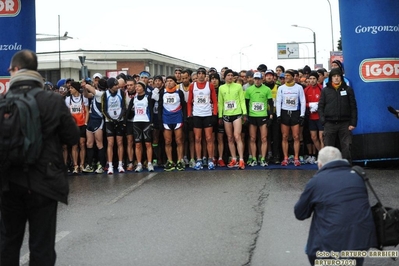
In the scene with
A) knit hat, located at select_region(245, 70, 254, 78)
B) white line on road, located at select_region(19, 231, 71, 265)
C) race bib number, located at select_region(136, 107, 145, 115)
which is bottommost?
white line on road, located at select_region(19, 231, 71, 265)

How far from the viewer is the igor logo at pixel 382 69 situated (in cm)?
1461

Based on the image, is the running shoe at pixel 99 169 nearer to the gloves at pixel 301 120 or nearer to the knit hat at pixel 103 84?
the knit hat at pixel 103 84

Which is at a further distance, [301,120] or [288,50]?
[288,50]

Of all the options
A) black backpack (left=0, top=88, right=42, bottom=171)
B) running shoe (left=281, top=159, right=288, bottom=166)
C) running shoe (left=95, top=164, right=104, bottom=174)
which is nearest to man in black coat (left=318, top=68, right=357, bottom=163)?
running shoe (left=281, top=159, right=288, bottom=166)

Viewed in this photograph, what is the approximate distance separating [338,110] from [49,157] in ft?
29.2

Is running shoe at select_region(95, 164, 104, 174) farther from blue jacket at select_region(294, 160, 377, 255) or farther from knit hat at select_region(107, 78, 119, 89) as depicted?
blue jacket at select_region(294, 160, 377, 255)

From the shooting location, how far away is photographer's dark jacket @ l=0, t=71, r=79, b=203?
5.67m

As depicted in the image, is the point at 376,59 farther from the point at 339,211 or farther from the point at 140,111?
the point at 339,211

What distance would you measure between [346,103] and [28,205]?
912 centimetres

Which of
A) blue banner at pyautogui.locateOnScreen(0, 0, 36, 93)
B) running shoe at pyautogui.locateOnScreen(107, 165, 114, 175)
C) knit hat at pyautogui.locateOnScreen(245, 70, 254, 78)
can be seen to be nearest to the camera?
blue banner at pyautogui.locateOnScreen(0, 0, 36, 93)

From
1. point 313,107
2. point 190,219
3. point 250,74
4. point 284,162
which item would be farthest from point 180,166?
point 190,219

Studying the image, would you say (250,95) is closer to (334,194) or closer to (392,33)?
(392,33)

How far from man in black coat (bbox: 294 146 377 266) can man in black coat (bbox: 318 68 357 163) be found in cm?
799

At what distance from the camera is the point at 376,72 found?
1470 centimetres
